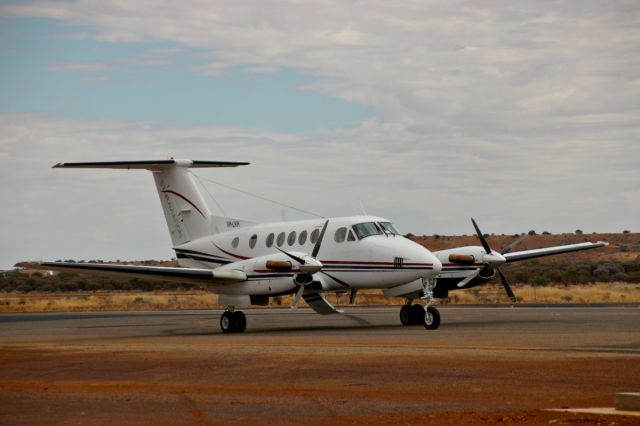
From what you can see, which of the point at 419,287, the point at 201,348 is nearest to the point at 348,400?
the point at 201,348

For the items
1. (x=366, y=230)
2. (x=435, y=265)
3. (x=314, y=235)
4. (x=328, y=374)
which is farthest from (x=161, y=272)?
(x=328, y=374)

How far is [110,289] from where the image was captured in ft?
321

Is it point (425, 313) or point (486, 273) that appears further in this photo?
point (486, 273)

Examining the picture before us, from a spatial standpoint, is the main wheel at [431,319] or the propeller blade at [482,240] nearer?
the main wheel at [431,319]

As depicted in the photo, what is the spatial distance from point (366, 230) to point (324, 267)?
1.80 meters

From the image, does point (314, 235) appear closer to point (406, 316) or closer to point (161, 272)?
point (406, 316)

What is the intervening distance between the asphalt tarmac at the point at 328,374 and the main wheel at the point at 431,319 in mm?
696

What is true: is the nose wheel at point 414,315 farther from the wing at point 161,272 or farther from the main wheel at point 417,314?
the wing at point 161,272

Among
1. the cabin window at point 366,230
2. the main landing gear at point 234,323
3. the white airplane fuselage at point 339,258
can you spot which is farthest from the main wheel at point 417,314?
the main landing gear at point 234,323

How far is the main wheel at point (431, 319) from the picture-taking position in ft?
93.2

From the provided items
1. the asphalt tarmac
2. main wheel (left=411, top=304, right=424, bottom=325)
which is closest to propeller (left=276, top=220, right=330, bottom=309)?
the asphalt tarmac

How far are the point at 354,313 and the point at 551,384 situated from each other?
26003 millimetres

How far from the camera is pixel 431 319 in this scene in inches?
1120

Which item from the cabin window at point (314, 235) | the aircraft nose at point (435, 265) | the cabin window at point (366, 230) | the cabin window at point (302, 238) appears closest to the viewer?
the aircraft nose at point (435, 265)
